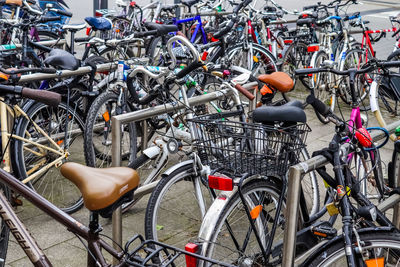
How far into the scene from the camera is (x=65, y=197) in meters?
4.77

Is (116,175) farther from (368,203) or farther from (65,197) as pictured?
(65,197)

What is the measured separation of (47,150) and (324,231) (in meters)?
2.42

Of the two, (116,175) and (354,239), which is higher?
(116,175)

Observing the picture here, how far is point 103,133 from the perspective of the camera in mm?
4879

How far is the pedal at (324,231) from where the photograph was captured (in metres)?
2.80

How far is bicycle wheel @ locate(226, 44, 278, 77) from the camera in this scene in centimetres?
759

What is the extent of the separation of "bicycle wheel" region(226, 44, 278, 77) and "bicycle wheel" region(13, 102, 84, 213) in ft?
10.6

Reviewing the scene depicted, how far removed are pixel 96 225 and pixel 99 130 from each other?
2.63m

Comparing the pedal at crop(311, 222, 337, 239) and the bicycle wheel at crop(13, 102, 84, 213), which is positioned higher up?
the pedal at crop(311, 222, 337, 239)

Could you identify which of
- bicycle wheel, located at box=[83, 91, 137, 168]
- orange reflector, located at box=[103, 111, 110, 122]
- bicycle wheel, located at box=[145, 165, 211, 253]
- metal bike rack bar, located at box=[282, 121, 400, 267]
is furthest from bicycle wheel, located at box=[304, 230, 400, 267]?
orange reflector, located at box=[103, 111, 110, 122]

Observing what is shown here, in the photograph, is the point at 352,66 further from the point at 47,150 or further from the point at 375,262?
the point at 375,262

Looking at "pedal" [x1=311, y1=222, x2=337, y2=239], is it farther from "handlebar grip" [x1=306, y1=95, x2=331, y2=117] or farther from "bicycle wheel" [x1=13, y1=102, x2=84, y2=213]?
"bicycle wheel" [x1=13, y1=102, x2=84, y2=213]

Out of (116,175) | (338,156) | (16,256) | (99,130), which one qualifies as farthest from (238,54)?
(116,175)

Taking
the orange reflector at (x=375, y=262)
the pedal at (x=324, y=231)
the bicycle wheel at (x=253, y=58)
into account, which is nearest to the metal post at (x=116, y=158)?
the pedal at (x=324, y=231)
